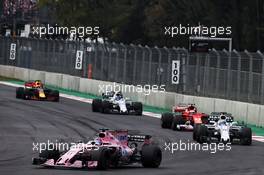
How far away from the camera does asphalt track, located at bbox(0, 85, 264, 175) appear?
619 inches

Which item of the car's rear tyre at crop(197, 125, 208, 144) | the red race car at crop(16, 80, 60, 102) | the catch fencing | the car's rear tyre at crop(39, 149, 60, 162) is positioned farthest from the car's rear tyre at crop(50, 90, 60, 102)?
the car's rear tyre at crop(39, 149, 60, 162)

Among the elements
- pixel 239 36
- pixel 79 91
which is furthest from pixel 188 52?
pixel 239 36

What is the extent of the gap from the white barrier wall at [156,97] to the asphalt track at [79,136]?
Answer: 278 centimetres

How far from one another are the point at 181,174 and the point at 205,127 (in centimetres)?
780

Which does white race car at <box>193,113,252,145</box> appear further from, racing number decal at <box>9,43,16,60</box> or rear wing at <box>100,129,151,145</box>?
racing number decal at <box>9,43,16,60</box>

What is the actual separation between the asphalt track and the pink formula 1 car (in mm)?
175

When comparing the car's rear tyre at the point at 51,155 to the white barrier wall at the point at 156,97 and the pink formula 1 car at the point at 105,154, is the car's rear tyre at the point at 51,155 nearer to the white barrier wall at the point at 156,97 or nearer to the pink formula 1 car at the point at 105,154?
the pink formula 1 car at the point at 105,154

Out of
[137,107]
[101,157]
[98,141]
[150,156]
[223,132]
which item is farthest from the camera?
[137,107]

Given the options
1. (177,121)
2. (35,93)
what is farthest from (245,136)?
(35,93)

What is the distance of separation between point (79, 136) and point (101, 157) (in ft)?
26.4

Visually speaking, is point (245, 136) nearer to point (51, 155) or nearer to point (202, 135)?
point (202, 135)

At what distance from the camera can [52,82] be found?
51250 mm

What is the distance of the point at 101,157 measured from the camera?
590 inches

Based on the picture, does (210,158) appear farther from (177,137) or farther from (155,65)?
(155,65)
